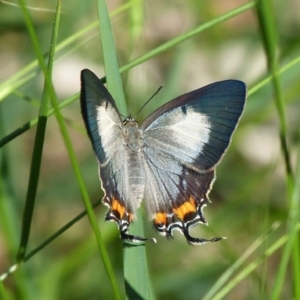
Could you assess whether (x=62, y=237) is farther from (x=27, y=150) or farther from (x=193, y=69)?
(x=193, y=69)

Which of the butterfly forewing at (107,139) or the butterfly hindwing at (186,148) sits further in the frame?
the butterfly hindwing at (186,148)

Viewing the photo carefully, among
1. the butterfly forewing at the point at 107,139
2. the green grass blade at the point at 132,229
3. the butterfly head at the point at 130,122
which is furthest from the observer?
the butterfly head at the point at 130,122

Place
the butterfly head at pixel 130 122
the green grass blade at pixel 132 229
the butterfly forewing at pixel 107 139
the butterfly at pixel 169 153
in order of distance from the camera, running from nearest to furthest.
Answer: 1. the green grass blade at pixel 132 229
2. the butterfly forewing at pixel 107 139
3. the butterfly at pixel 169 153
4. the butterfly head at pixel 130 122

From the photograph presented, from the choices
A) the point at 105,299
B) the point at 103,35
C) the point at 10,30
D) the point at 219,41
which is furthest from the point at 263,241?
the point at 219,41

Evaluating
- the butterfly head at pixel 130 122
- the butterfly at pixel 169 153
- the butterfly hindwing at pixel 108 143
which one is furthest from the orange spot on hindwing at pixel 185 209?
the butterfly head at pixel 130 122

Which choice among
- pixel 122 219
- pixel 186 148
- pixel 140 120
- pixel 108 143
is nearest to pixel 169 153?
pixel 186 148

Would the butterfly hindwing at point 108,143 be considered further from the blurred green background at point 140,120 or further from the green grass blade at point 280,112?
→ the green grass blade at point 280,112
